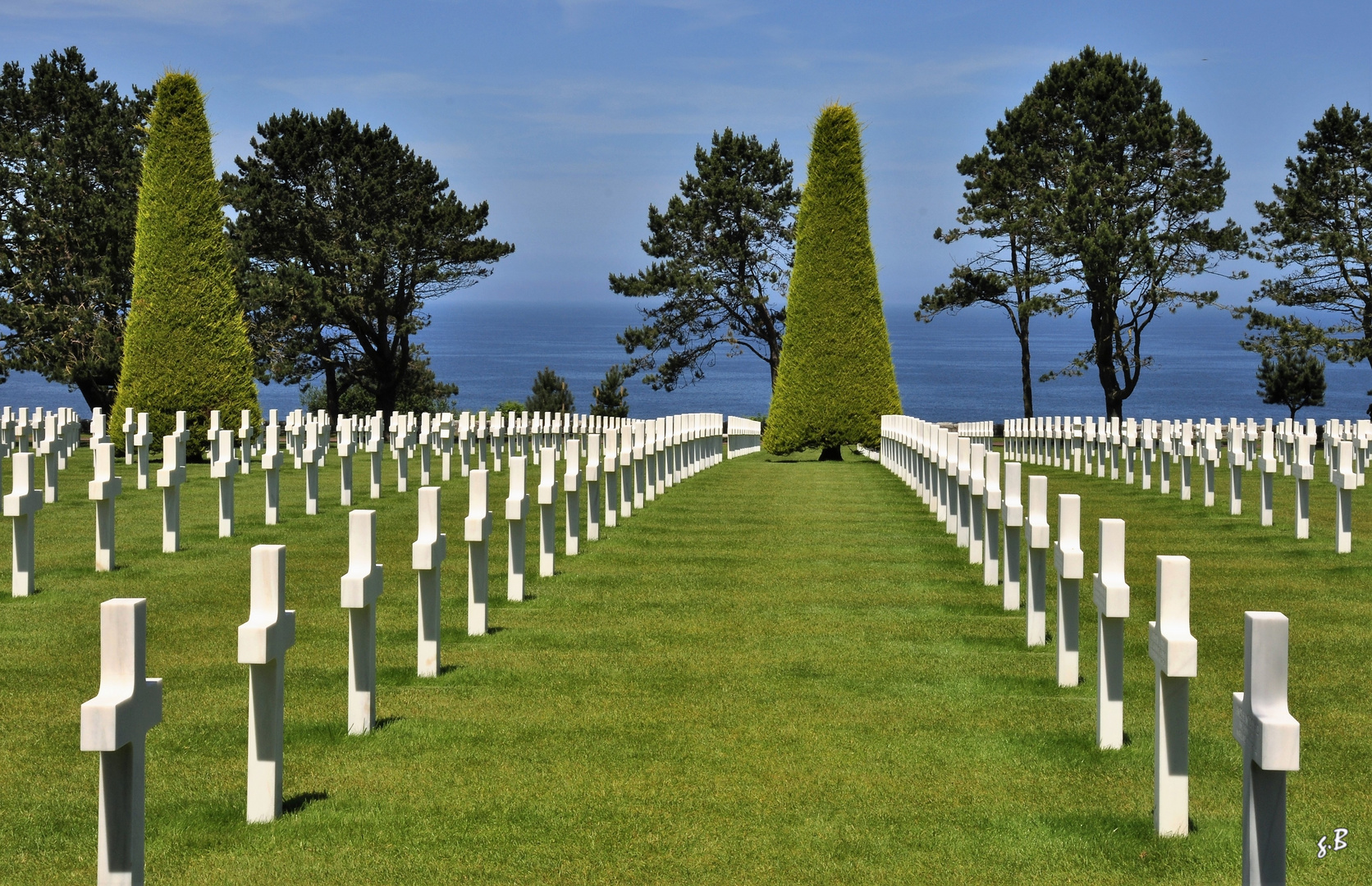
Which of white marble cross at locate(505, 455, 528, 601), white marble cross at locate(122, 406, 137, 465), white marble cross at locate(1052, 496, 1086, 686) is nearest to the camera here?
white marble cross at locate(1052, 496, 1086, 686)

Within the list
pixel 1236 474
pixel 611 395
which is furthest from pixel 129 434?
pixel 611 395

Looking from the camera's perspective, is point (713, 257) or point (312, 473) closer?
point (312, 473)

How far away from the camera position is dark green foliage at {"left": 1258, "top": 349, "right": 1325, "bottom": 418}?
64.0m

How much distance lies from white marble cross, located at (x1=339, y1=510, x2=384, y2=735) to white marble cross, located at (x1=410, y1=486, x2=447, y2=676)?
961 millimetres

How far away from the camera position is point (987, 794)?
5.84 meters

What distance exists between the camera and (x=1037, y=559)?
8.48 m

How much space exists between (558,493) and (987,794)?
46.3ft

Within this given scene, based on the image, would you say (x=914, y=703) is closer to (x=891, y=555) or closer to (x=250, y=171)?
(x=891, y=555)

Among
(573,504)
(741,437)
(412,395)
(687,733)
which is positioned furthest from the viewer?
(412,395)

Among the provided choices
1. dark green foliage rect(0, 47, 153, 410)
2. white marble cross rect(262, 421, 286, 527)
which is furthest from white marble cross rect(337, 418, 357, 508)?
dark green foliage rect(0, 47, 153, 410)

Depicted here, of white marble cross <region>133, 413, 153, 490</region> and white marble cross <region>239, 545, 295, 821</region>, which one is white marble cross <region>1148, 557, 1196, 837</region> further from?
A: white marble cross <region>133, 413, 153, 490</region>

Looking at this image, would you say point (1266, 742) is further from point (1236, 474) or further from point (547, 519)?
point (1236, 474)

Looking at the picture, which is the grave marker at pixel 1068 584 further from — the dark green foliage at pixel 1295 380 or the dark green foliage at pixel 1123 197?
the dark green foliage at pixel 1295 380

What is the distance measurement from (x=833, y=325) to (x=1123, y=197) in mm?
22534
